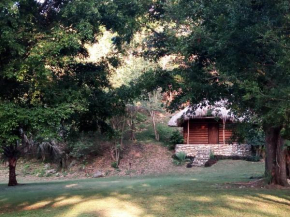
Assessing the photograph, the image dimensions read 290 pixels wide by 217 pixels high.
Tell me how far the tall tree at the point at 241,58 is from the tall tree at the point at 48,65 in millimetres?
2367

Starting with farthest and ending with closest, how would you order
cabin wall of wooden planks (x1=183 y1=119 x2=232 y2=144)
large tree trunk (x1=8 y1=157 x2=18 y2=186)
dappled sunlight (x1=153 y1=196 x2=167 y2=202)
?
cabin wall of wooden planks (x1=183 y1=119 x2=232 y2=144), large tree trunk (x1=8 y1=157 x2=18 y2=186), dappled sunlight (x1=153 y1=196 x2=167 y2=202)

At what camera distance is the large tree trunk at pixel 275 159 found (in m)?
14.7

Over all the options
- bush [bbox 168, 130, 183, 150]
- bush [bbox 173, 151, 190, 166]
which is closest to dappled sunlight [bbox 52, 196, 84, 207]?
bush [bbox 173, 151, 190, 166]

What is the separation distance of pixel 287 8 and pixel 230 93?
14.0 feet

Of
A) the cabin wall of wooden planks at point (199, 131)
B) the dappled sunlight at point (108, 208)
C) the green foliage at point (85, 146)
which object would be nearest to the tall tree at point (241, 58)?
the dappled sunlight at point (108, 208)

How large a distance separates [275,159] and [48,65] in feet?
30.8

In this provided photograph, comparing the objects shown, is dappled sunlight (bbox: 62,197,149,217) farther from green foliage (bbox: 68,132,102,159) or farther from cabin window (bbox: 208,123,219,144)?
cabin window (bbox: 208,123,219,144)

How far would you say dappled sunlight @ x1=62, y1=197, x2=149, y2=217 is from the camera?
999 cm

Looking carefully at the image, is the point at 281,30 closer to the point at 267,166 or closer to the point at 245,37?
the point at 245,37

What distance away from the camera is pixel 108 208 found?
1070 cm

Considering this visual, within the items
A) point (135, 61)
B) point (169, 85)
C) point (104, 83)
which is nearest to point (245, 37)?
point (169, 85)

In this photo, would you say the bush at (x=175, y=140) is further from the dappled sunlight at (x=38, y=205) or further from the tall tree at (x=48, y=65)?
the dappled sunlight at (x=38, y=205)

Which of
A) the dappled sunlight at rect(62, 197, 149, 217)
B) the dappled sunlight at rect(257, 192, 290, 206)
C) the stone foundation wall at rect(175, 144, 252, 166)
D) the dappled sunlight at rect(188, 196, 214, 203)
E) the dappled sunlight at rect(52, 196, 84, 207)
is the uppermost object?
the stone foundation wall at rect(175, 144, 252, 166)

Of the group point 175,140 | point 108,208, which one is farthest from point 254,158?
point 108,208
